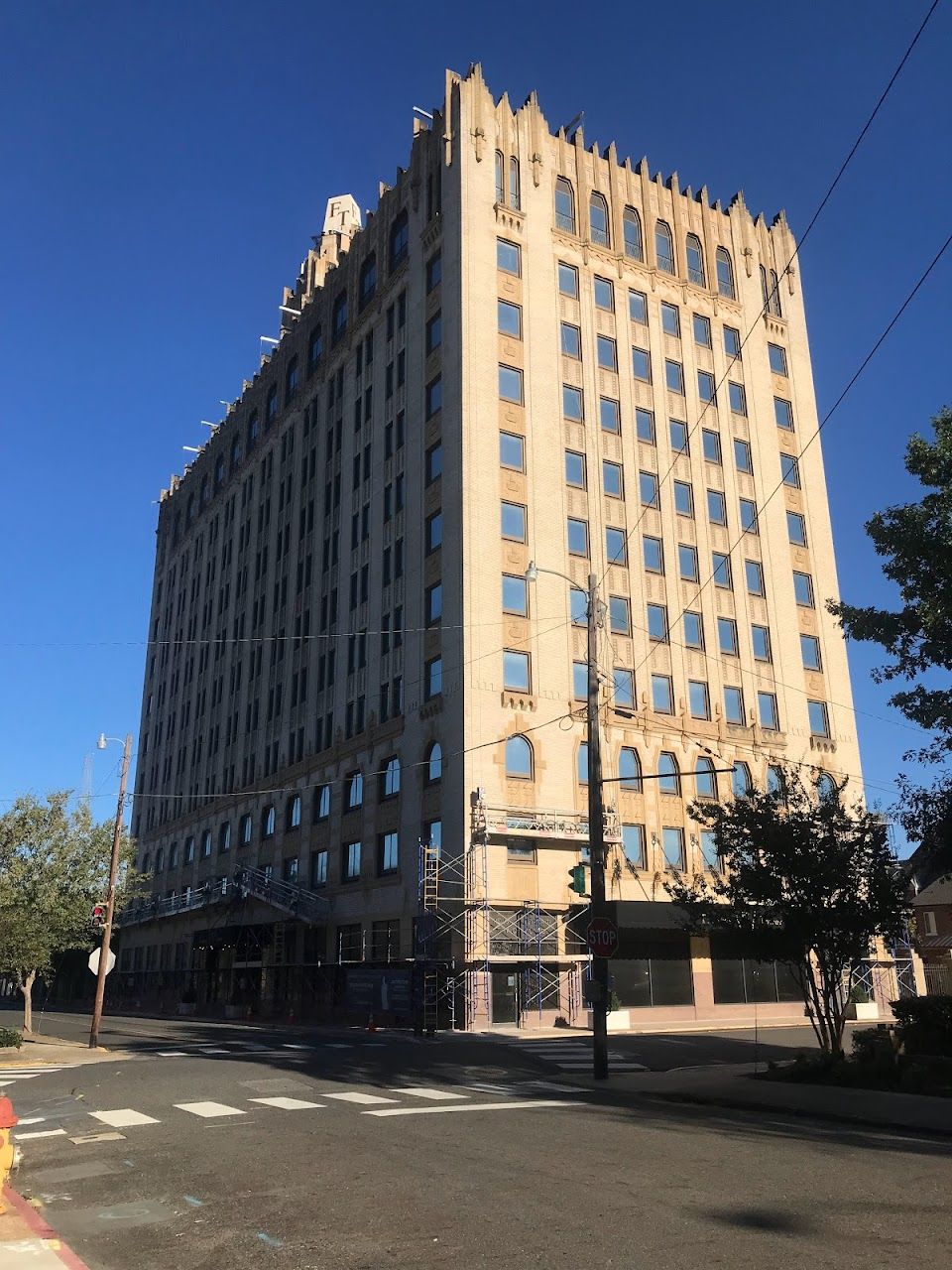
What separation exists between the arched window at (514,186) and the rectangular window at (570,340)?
6.13 meters

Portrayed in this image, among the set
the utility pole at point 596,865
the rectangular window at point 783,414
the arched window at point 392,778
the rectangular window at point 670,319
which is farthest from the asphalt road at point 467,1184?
the rectangular window at point 783,414

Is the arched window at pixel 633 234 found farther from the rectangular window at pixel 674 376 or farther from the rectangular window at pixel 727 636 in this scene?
the rectangular window at pixel 727 636

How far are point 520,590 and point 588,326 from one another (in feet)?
49.8

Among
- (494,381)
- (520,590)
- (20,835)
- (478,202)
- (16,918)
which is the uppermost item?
(478,202)

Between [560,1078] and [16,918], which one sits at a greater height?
[16,918]

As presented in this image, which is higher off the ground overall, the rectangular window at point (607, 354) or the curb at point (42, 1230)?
the rectangular window at point (607, 354)

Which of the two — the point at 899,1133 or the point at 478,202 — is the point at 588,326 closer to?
the point at 478,202

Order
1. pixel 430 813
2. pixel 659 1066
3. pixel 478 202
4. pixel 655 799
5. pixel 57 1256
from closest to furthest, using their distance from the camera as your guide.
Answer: pixel 57 1256 < pixel 659 1066 < pixel 430 813 < pixel 655 799 < pixel 478 202

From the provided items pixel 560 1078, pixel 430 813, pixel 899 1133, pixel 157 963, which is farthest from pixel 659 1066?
pixel 157 963

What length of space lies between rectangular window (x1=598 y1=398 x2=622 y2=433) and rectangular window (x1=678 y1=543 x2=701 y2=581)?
6.51 m

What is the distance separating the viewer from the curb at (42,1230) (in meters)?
7.40

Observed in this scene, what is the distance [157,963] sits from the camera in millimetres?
70500

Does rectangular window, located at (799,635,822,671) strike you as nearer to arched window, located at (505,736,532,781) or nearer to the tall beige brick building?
the tall beige brick building

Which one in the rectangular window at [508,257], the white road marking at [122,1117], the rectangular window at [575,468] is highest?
the rectangular window at [508,257]
